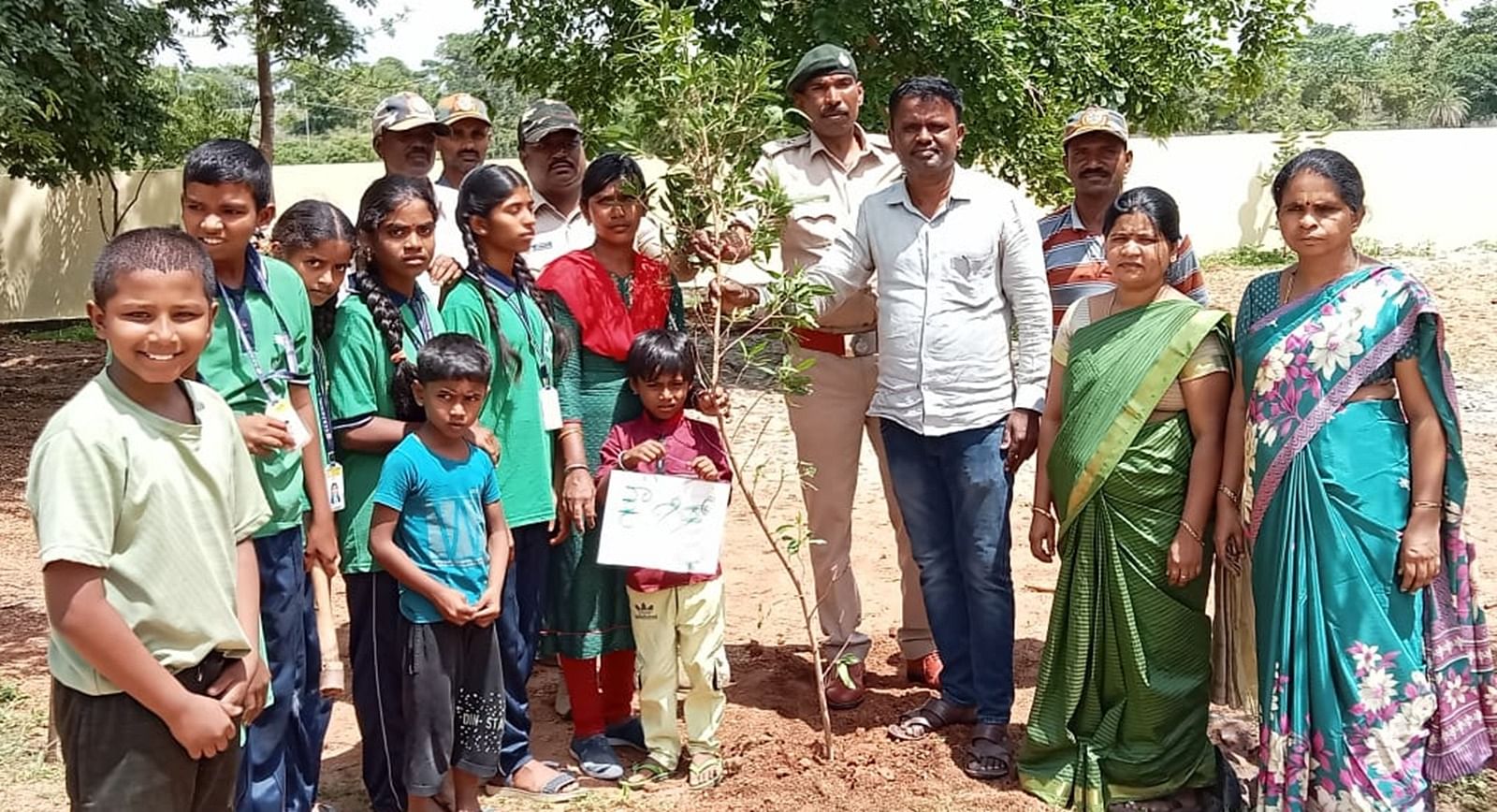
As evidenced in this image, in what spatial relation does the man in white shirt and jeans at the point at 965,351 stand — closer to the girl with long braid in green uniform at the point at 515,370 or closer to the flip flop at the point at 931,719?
the flip flop at the point at 931,719

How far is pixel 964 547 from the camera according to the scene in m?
3.95

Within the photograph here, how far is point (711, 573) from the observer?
145 inches

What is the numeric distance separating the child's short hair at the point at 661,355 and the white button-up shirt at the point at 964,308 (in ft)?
1.72

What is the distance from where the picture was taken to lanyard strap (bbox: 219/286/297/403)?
295 cm

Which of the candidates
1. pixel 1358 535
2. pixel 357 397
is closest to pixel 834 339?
pixel 357 397

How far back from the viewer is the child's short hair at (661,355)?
11.9 feet

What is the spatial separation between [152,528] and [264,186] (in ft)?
3.67

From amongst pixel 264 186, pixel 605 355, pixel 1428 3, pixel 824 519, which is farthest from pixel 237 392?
pixel 1428 3

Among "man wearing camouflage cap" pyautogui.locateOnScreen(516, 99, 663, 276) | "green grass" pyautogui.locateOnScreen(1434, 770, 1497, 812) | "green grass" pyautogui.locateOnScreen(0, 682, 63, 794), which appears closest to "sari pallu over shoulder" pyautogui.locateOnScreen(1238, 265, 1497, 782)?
"green grass" pyautogui.locateOnScreen(1434, 770, 1497, 812)

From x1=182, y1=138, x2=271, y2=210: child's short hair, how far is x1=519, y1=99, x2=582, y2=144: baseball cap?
5.04 feet

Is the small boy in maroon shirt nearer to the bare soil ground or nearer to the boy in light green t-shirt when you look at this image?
the bare soil ground

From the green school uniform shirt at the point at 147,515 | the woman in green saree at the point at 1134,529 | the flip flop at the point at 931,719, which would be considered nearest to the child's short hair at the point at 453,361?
the green school uniform shirt at the point at 147,515

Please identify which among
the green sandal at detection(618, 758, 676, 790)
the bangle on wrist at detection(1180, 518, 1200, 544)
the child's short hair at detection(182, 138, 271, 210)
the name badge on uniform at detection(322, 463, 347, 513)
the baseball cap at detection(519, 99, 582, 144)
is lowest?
the green sandal at detection(618, 758, 676, 790)

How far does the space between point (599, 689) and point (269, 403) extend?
5.00 ft
